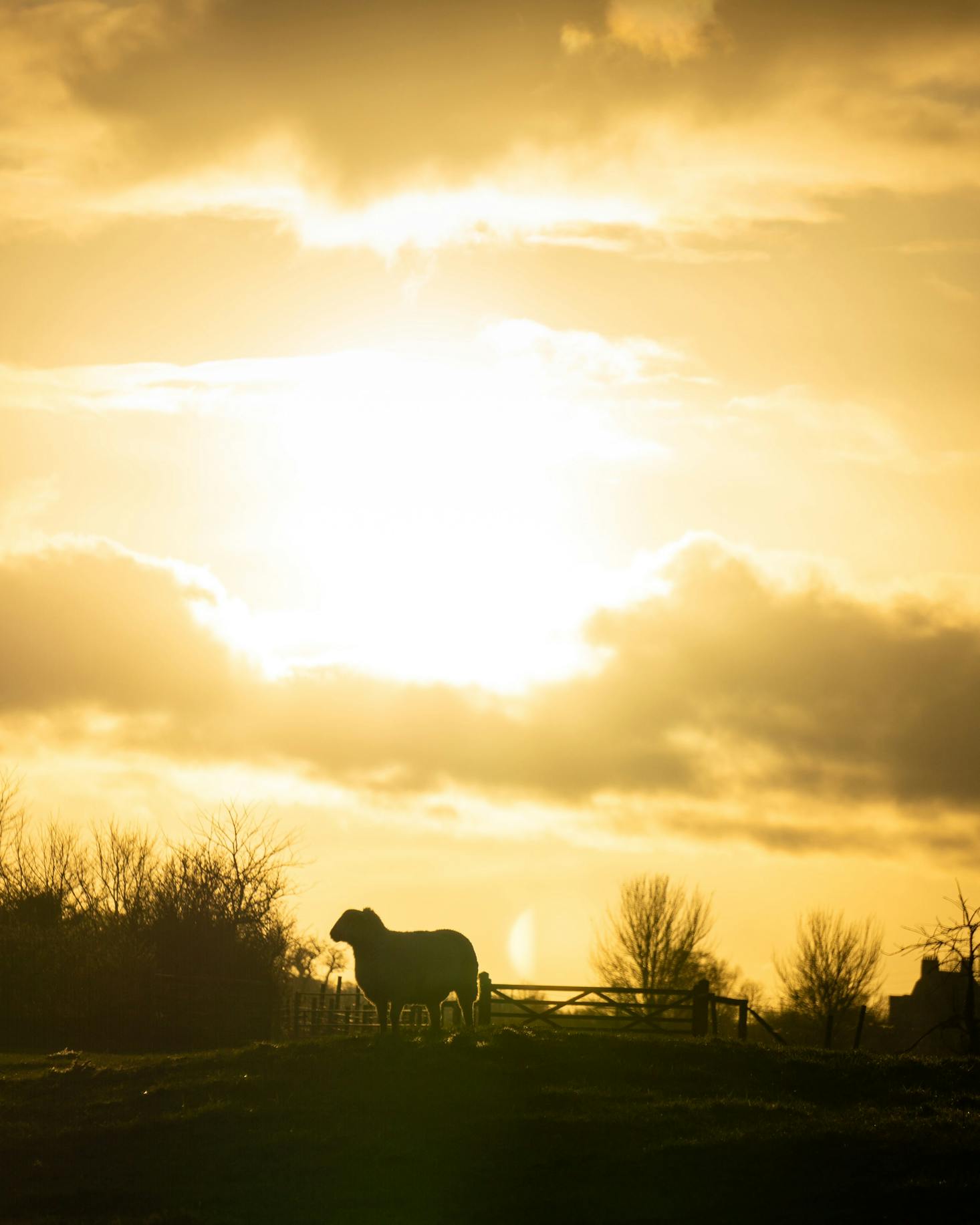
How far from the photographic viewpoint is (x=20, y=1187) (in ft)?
68.3

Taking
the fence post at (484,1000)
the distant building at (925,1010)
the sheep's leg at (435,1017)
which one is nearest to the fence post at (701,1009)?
the fence post at (484,1000)

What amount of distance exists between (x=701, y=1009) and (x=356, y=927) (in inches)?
424

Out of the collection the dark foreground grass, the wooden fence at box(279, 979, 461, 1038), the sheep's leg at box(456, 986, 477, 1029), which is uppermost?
the sheep's leg at box(456, 986, 477, 1029)

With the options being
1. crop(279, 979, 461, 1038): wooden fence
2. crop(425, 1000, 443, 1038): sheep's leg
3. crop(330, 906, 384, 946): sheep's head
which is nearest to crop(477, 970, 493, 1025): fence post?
crop(425, 1000, 443, 1038): sheep's leg

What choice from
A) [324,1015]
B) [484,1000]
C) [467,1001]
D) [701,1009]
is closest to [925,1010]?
[324,1015]

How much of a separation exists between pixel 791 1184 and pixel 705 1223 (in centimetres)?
163

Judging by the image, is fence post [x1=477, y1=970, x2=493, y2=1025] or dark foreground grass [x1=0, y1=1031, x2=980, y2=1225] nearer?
dark foreground grass [x1=0, y1=1031, x2=980, y2=1225]

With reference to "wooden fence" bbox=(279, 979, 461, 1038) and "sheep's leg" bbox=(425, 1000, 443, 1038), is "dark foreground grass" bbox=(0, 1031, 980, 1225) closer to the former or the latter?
"sheep's leg" bbox=(425, 1000, 443, 1038)

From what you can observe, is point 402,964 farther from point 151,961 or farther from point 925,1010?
point 925,1010

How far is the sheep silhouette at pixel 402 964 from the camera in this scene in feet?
90.8

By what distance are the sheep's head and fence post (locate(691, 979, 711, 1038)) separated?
9875mm

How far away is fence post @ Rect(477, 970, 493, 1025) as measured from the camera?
33.6 metres

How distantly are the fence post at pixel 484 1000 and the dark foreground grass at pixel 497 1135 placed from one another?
5.43 meters

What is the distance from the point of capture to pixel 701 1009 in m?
34.4
